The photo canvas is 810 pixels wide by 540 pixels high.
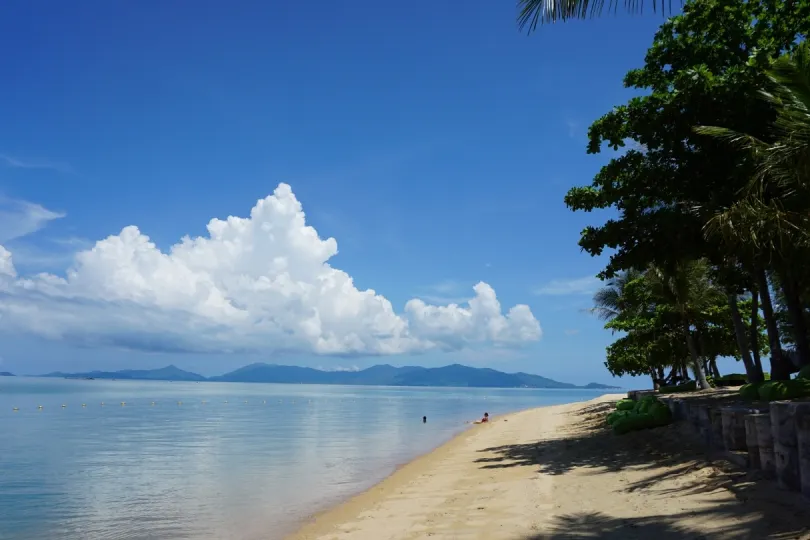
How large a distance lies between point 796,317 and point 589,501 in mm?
9784

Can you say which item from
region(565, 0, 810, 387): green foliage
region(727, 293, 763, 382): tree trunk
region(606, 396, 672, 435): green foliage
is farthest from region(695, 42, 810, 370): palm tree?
region(727, 293, 763, 382): tree trunk

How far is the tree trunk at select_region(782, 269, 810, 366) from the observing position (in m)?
15.7

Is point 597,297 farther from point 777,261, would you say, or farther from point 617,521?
point 617,521

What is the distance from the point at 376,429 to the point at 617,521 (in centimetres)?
3166

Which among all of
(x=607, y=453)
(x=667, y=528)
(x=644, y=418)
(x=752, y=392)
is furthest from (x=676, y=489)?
(x=644, y=418)

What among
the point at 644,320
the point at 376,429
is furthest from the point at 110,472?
the point at 644,320

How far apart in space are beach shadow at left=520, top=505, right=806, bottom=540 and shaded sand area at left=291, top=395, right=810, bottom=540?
0.01 metres

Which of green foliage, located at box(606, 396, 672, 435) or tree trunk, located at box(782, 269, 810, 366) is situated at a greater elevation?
tree trunk, located at box(782, 269, 810, 366)

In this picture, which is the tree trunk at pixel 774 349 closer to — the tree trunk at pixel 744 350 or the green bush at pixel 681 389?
the tree trunk at pixel 744 350

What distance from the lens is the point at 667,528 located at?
25.4 feet

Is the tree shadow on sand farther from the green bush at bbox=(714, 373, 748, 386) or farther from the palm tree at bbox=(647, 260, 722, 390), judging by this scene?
the green bush at bbox=(714, 373, 748, 386)

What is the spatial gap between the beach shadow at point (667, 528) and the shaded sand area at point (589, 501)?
0.04 feet

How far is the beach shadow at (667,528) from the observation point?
6934 mm

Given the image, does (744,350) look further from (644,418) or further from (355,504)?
(355,504)
